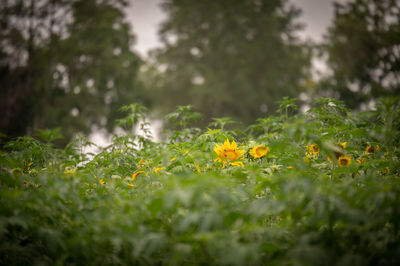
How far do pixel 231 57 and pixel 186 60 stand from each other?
10.4 feet

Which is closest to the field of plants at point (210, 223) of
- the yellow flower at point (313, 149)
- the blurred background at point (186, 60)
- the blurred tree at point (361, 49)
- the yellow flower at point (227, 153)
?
the yellow flower at point (313, 149)

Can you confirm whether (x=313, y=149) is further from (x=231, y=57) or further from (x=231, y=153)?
(x=231, y=57)

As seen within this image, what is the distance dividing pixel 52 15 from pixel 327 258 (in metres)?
14.0

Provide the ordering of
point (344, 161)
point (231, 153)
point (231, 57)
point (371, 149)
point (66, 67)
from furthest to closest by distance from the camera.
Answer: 1. point (231, 57)
2. point (66, 67)
3. point (371, 149)
4. point (231, 153)
5. point (344, 161)

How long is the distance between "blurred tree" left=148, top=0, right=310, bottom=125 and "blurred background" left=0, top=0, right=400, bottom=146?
0.23 feet

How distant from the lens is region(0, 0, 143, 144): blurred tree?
11406mm

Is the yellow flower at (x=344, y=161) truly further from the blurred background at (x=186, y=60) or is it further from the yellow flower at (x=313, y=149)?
the blurred background at (x=186, y=60)

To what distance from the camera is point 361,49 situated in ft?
47.2

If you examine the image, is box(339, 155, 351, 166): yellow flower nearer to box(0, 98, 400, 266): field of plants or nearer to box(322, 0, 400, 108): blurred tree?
box(0, 98, 400, 266): field of plants

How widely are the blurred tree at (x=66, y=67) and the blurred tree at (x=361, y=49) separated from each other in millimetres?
12195

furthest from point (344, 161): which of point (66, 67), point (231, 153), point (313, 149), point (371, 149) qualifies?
point (66, 67)

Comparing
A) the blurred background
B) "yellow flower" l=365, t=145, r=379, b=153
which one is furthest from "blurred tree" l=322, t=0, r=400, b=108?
"yellow flower" l=365, t=145, r=379, b=153

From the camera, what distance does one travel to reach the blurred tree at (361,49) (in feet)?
41.7

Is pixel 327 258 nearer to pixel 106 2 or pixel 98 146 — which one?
pixel 98 146
